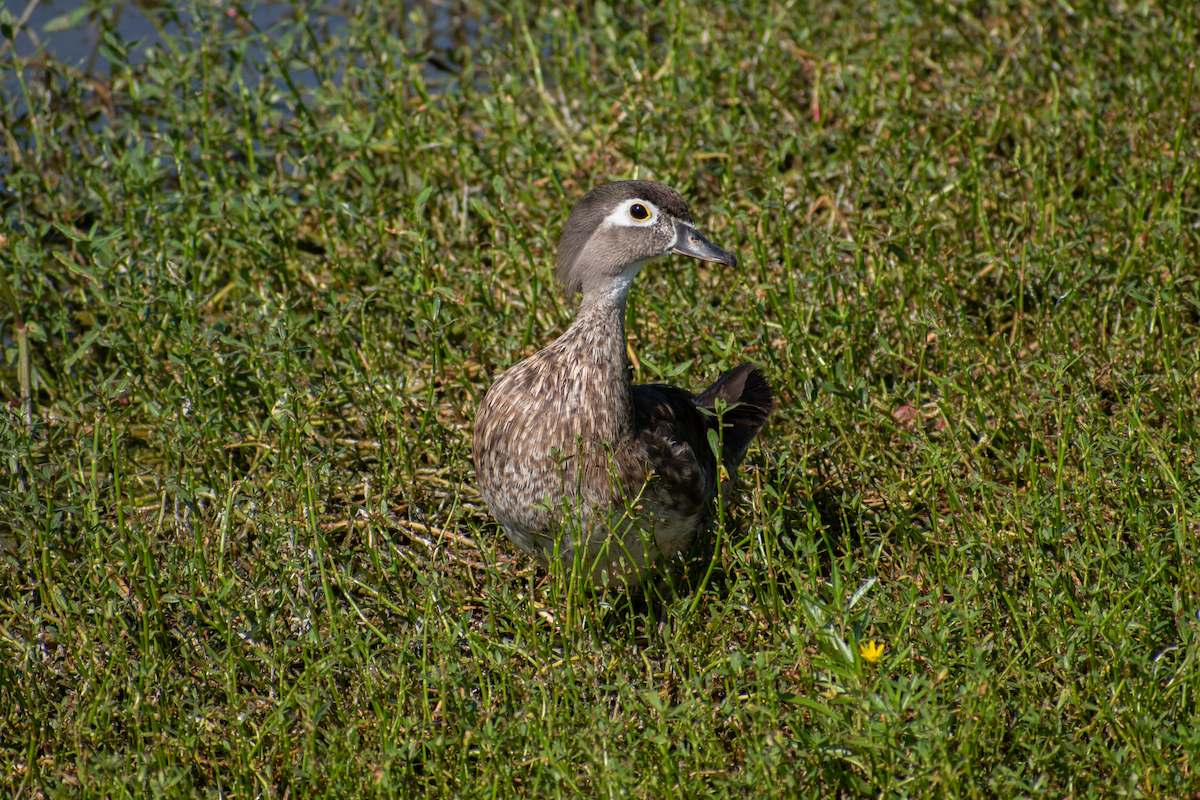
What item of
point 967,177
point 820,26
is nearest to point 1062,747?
point 967,177

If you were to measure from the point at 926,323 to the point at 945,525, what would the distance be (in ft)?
2.52

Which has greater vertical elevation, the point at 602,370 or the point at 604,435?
the point at 602,370

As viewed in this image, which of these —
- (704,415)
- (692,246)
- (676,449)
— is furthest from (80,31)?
(676,449)

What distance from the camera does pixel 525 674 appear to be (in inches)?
135

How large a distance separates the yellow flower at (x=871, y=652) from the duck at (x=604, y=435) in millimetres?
719

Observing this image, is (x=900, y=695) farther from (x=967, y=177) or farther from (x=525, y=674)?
(x=967, y=177)

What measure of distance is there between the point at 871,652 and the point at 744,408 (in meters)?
1.40

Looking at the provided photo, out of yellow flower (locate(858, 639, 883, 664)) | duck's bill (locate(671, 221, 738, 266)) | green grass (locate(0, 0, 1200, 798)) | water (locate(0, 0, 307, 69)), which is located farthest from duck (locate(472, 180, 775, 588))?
A: water (locate(0, 0, 307, 69))

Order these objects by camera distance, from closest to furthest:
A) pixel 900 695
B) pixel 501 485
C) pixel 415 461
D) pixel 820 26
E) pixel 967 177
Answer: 1. pixel 900 695
2. pixel 501 485
3. pixel 415 461
4. pixel 967 177
5. pixel 820 26

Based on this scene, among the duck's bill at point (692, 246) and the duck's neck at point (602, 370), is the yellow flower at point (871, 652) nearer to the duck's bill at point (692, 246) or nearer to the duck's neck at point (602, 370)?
the duck's neck at point (602, 370)

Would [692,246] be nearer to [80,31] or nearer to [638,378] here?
[638,378]

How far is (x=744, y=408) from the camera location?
4.26 metres

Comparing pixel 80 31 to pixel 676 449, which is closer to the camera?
pixel 676 449

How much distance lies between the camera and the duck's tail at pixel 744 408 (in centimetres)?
423
